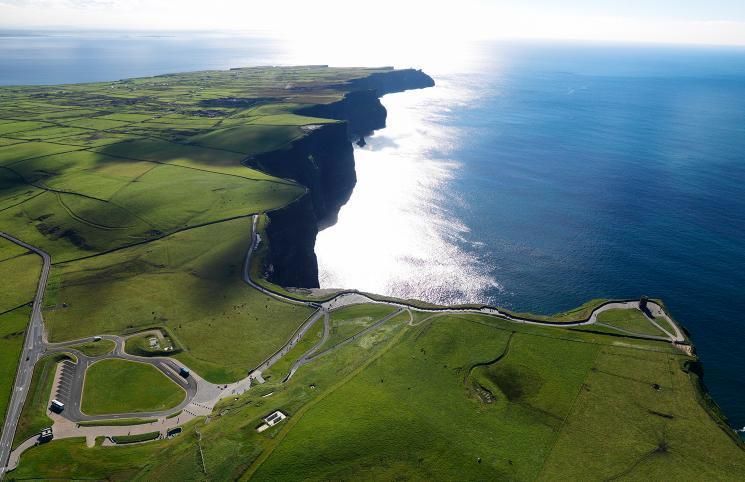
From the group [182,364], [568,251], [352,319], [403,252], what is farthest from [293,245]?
[568,251]

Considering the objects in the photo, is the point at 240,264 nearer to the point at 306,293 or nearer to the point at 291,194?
the point at 306,293

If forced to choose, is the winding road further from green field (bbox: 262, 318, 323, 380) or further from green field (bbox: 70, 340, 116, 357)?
green field (bbox: 70, 340, 116, 357)

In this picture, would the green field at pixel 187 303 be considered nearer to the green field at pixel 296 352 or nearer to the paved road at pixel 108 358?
the paved road at pixel 108 358

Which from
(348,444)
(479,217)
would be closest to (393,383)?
(348,444)

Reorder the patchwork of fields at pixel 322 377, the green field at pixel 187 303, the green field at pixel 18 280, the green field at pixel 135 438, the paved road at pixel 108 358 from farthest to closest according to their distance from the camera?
the green field at pixel 18 280
the green field at pixel 187 303
the paved road at pixel 108 358
the green field at pixel 135 438
the patchwork of fields at pixel 322 377

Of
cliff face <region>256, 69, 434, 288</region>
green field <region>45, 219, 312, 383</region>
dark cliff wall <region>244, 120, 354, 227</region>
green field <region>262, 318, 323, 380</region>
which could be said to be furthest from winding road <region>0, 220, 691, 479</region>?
dark cliff wall <region>244, 120, 354, 227</region>

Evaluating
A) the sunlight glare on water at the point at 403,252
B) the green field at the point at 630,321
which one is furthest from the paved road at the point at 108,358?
the green field at the point at 630,321

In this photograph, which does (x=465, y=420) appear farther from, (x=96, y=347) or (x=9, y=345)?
(x=9, y=345)
